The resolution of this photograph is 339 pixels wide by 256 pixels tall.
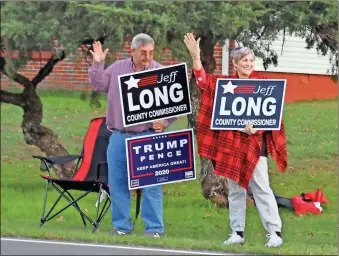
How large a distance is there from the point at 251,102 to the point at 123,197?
143 cm

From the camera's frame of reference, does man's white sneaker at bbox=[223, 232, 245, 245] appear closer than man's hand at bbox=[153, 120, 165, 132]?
Yes

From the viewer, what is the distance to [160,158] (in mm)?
9297

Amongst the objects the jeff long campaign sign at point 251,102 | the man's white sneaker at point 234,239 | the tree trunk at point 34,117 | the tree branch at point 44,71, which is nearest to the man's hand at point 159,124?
the jeff long campaign sign at point 251,102

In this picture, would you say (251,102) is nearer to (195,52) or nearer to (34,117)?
(195,52)

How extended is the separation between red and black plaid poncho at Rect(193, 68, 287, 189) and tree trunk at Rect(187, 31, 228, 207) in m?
1.89

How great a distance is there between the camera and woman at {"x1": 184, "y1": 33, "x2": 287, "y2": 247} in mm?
8547

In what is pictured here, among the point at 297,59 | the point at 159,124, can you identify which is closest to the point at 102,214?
the point at 159,124

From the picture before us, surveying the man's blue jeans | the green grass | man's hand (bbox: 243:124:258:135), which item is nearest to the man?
the man's blue jeans

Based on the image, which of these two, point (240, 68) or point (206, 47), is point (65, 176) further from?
point (240, 68)

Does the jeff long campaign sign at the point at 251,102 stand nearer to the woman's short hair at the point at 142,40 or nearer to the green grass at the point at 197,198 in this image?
the woman's short hair at the point at 142,40

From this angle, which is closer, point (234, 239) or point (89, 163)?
point (234, 239)

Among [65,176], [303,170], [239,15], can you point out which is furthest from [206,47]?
[65,176]

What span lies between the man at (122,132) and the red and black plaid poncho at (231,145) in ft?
1.68

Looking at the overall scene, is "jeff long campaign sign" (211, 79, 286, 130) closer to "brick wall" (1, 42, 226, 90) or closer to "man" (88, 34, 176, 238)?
"man" (88, 34, 176, 238)
